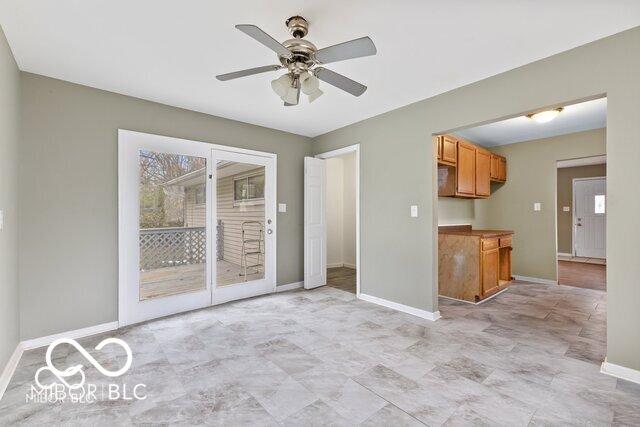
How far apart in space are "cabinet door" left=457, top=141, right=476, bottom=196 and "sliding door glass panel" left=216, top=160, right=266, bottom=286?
9.47ft

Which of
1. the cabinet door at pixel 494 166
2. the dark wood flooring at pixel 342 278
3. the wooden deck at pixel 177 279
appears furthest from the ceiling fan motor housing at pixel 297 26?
the cabinet door at pixel 494 166

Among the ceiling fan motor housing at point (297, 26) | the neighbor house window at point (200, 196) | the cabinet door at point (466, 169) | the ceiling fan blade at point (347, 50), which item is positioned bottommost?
the neighbor house window at point (200, 196)

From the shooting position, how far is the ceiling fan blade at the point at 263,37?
156cm

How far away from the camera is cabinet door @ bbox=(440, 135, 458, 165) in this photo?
397cm

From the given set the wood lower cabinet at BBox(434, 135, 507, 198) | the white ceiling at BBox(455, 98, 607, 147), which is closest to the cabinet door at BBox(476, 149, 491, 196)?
the wood lower cabinet at BBox(434, 135, 507, 198)

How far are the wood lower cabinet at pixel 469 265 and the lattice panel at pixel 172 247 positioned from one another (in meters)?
3.29

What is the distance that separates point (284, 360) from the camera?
2.39 m

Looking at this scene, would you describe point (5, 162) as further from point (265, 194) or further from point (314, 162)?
point (314, 162)

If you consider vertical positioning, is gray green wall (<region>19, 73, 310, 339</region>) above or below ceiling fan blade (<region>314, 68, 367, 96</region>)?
below

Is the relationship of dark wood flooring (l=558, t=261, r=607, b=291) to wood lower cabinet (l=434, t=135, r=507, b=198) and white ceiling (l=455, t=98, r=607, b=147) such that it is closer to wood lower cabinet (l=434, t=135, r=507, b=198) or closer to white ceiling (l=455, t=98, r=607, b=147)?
wood lower cabinet (l=434, t=135, r=507, b=198)

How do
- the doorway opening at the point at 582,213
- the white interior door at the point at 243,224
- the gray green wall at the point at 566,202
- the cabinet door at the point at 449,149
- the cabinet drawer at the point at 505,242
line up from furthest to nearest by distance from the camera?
the gray green wall at the point at 566,202
the doorway opening at the point at 582,213
the cabinet drawer at the point at 505,242
the cabinet door at the point at 449,149
the white interior door at the point at 243,224

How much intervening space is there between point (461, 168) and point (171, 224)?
4.00m

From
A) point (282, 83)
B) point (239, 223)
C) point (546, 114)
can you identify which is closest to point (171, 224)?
point (239, 223)

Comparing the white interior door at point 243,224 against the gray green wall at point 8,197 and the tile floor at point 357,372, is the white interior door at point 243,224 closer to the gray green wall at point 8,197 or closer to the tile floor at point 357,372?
the tile floor at point 357,372
